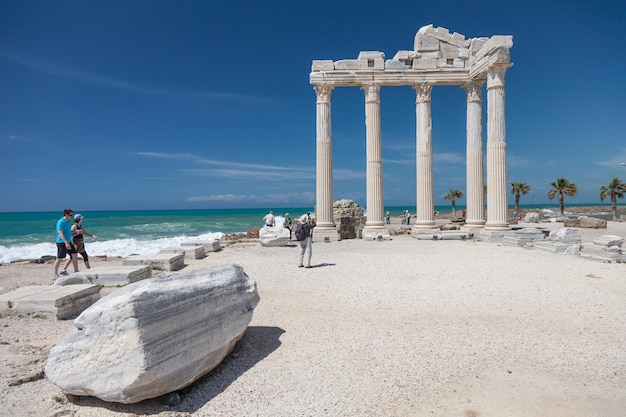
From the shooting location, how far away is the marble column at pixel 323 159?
18.8 meters

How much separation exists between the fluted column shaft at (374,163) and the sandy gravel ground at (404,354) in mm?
10190

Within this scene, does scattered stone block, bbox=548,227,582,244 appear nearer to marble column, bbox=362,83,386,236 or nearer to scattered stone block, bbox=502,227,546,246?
scattered stone block, bbox=502,227,546,246

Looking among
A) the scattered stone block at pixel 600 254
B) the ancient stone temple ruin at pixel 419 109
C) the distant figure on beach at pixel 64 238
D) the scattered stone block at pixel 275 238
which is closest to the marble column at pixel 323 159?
the ancient stone temple ruin at pixel 419 109

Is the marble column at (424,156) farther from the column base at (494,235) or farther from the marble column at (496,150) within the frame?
the marble column at (496,150)

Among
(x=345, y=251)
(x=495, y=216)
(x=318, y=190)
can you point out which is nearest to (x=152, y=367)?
(x=345, y=251)

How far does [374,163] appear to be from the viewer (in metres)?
19.3

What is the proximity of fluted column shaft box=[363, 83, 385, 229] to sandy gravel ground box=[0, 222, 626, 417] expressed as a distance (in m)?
10.2

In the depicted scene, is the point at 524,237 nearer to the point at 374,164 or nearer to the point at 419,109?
the point at 374,164

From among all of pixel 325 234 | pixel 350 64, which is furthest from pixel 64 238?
pixel 350 64

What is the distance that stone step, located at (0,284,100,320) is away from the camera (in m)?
6.42

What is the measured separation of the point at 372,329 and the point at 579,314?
12.7ft

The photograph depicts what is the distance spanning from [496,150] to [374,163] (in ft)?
19.6

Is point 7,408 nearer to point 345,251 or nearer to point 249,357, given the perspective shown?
point 249,357

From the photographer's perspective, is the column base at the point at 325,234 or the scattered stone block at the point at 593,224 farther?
the scattered stone block at the point at 593,224
